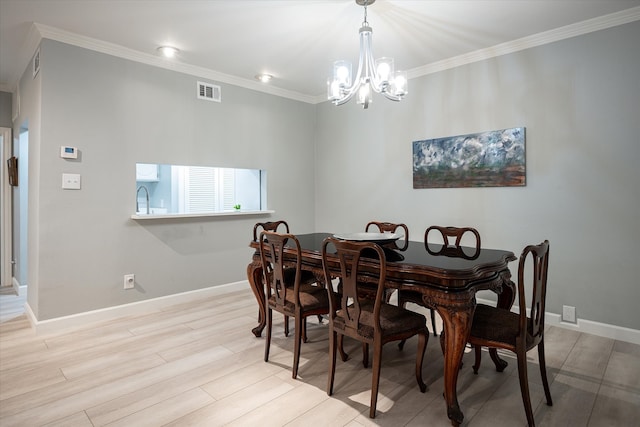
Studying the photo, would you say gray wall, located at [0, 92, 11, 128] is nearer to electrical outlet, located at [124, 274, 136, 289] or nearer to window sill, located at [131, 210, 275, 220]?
window sill, located at [131, 210, 275, 220]

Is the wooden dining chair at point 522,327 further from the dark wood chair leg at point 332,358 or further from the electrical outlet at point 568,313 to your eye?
A: the electrical outlet at point 568,313

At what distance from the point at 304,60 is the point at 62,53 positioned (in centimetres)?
219

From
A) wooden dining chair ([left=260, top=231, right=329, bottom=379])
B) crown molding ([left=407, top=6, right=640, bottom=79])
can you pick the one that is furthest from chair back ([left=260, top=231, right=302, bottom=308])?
crown molding ([left=407, top=6, right=640, bottom=79])

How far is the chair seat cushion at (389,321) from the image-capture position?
199cm

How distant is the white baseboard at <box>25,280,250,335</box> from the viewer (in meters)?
3.17

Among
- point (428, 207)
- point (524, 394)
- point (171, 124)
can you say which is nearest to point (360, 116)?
point (428, 207)

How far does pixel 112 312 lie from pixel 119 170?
53.5 inches

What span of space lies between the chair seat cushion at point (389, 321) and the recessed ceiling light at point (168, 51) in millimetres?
2956

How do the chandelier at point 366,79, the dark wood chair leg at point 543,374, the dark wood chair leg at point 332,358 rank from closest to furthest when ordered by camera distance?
1. the dark wood chair leg at point 543,374
2. the dark wood chair leg at point 332,358
3. the chandelier at point 366,79

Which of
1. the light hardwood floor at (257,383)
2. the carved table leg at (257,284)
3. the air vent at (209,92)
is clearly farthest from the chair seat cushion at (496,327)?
the air vent at (209,92)

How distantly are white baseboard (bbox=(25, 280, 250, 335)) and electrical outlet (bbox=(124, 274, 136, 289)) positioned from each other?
181 mm

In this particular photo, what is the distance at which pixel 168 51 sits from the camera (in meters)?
3.52

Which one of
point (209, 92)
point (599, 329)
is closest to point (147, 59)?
point (209, 92)

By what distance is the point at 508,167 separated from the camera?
11.2 ft
